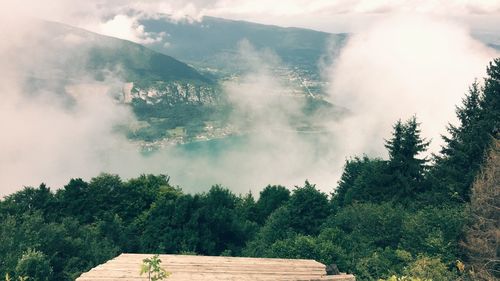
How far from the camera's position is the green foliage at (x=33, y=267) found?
1836 cm

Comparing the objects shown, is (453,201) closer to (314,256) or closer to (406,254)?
(406,254)

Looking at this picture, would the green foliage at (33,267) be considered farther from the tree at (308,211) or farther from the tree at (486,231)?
the tree at (486,231)

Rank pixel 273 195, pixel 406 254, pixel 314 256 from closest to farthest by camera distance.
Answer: pixel 406 254 → pixel 314 256 → pixel 273 195

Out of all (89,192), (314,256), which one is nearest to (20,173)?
(89,192)

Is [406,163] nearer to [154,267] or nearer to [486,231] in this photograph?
[486,231]

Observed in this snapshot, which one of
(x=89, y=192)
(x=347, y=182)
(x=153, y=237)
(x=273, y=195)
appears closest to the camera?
(x=153, y=237)

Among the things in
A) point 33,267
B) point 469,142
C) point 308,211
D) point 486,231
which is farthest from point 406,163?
point 33,267

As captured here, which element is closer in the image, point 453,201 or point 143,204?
point 453,201

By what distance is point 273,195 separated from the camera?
49.2 metres

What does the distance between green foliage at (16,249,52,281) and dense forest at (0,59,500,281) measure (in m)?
0.06

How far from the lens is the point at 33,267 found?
19.0 m

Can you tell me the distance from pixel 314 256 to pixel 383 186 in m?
20.5

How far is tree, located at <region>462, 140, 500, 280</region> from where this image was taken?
55.6 feet

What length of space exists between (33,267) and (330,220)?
2185 cm
